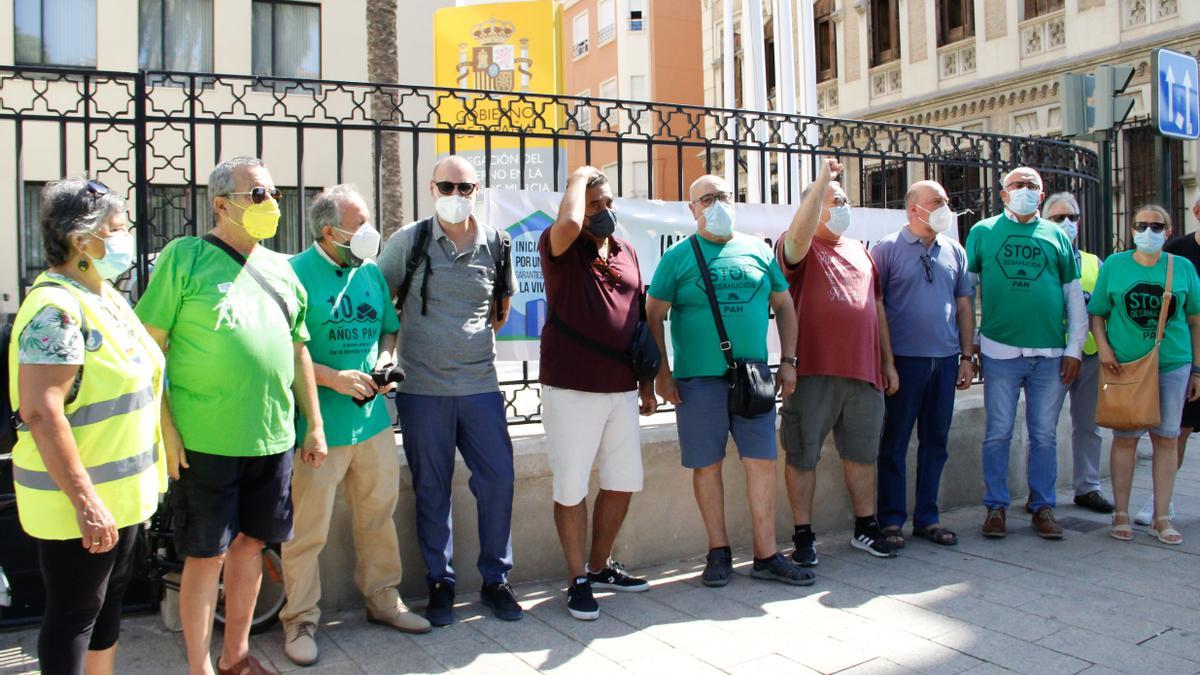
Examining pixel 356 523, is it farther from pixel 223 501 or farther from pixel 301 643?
pixel 223 501

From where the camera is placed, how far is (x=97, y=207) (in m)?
3.08

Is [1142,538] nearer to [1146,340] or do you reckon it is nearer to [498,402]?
[1146,340]

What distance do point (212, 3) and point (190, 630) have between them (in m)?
16.2

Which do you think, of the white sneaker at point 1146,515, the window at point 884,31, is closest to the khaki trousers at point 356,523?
the white sneaker at point 1146,515

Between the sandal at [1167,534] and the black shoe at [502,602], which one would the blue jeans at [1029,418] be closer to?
the sandal at [1167,534]

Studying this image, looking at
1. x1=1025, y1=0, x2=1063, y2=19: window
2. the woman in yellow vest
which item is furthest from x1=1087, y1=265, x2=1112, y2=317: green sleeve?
x1=1025, y1=0, x2=1063, y2=19: window

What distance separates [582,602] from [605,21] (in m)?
35.7

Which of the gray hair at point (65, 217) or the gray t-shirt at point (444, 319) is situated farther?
the gray t-shirt at point (444, 319)

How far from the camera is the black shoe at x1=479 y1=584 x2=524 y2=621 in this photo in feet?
14.6

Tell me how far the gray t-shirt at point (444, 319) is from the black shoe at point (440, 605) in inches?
34.2

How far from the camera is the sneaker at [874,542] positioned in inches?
214

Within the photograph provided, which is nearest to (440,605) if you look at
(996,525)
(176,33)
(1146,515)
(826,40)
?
(996,525)

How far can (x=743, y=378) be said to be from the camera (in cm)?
475

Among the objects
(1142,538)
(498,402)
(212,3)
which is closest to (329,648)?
(498,402)
